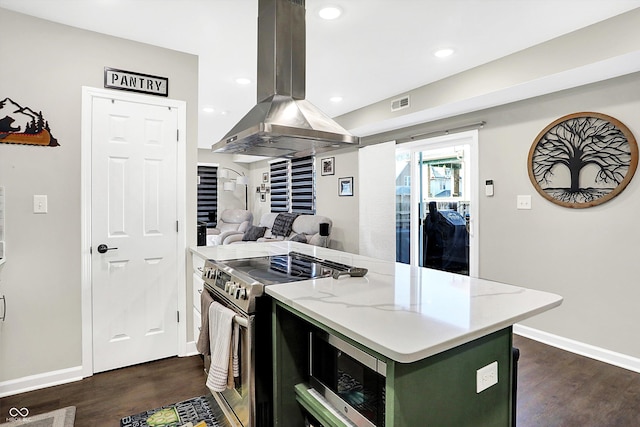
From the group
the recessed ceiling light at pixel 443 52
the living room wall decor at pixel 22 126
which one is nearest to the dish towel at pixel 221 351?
the living room wall decor at pixel 22 126

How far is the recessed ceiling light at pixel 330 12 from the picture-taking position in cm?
236

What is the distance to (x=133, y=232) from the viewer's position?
2766 mm

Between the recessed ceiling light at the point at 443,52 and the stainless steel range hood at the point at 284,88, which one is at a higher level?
the recessed ceiling light at the point at 443,52

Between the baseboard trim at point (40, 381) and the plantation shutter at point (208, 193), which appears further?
the plantation shutter at point (208, 193)

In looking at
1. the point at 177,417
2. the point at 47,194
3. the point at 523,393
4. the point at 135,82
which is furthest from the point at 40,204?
the point at 523,393

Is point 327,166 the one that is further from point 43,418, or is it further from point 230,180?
point 43,418

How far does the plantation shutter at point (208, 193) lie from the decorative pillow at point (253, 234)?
1.81 metres

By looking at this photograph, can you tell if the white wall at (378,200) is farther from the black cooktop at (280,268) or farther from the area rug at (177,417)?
the area rug at (177,417)

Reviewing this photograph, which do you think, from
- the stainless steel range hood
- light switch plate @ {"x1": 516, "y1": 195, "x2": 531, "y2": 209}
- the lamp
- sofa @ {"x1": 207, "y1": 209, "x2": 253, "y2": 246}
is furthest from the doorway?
the lamp

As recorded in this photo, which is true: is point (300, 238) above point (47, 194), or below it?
below

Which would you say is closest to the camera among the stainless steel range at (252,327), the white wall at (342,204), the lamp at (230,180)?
the stainless steel range at (252,327)

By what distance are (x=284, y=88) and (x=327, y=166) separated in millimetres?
3976

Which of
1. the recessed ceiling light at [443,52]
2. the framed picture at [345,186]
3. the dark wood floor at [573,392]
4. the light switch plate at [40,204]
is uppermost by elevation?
the recessed ceiling light at [443,52]

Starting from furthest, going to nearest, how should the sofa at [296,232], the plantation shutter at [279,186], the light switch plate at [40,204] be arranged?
1. the plantation shutter at [279,186]
2. the sofa at [296,232]
3. the light switch plate at [40,204]
